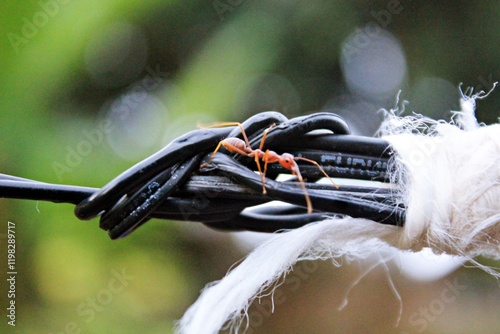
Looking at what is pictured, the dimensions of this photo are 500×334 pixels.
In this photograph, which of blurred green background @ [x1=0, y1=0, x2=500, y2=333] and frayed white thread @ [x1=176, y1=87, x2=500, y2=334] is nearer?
frayed white thread @ [x1=176, y1=87, x2=500, y2=334]

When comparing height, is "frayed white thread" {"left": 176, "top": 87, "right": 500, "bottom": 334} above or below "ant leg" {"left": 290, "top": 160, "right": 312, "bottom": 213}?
below

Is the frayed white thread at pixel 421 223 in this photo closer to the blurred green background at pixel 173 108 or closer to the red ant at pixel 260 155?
the red ant at pixel 260 155

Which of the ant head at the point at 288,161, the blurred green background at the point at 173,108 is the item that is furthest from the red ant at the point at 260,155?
the blurred green background at the point at 173,108

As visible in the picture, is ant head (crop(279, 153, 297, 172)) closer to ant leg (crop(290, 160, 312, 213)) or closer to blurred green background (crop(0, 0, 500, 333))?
ant leg (crop(290, 160, 312, 213))

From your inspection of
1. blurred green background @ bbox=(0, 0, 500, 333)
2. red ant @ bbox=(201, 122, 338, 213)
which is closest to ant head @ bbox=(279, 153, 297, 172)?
red ant @ bbox=(201, 122, 338, 213)

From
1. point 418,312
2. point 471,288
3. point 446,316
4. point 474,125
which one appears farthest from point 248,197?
point 471,288
